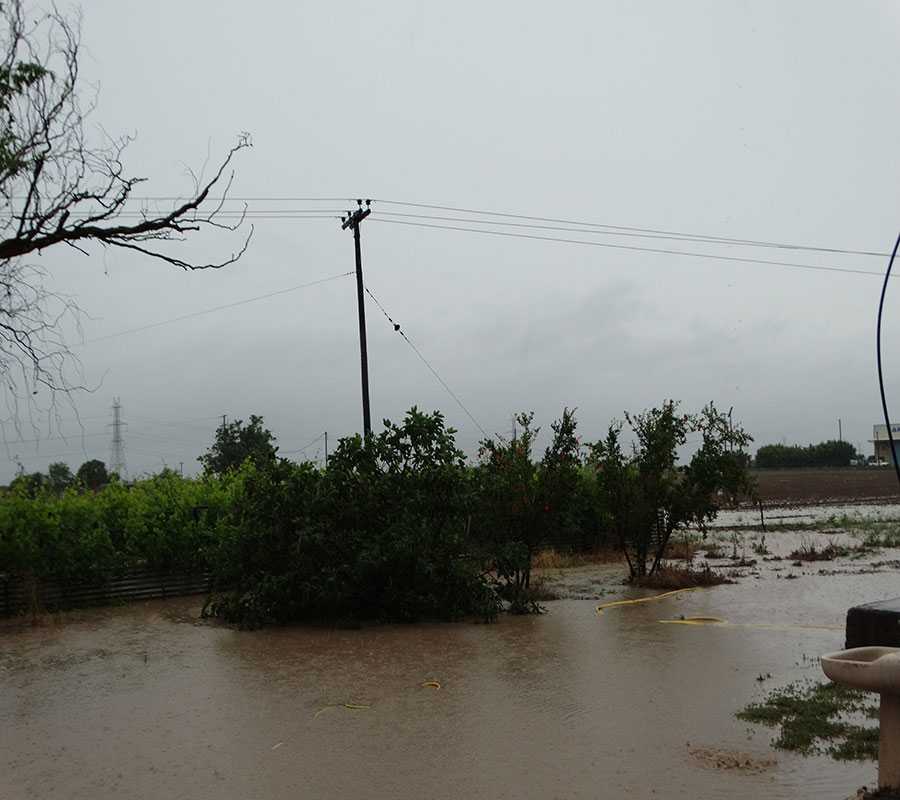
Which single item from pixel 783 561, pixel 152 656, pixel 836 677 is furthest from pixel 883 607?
pixel 783 561

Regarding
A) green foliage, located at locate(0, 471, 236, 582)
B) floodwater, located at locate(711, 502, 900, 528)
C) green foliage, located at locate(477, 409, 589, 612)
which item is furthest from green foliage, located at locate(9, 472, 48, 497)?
floodwater, located at locate(711, 502, 900, 528)

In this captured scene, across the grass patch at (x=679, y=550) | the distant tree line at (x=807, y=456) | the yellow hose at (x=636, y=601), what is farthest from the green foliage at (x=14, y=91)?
the distant tree line at (x=807, y=456)

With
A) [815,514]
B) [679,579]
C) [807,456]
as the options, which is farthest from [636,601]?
[807,456]

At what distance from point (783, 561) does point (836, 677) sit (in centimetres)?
1495

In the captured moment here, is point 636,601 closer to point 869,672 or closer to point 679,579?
point 679,579

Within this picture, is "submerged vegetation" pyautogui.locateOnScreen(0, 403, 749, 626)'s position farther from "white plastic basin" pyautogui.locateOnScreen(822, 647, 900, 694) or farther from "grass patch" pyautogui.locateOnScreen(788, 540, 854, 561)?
"white plastic basin" pyautogui.locateOnScreen(822, 647, 900, 694)

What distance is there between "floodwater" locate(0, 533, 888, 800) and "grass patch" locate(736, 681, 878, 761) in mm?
162

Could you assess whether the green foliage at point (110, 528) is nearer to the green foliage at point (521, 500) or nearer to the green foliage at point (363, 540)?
the green foliage at point (363, 540)

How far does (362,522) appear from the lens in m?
12.4

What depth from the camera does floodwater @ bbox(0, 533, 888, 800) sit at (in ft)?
18.6

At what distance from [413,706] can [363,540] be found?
4686 mm

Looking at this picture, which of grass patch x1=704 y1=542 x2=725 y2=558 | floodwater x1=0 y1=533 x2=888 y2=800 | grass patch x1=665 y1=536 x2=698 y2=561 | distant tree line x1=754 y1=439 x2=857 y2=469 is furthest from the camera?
distant tree line x1=754 y1=439 x2=857 y2=469

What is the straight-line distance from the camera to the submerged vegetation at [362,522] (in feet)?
39.5

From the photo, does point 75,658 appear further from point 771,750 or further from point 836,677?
point 836,677
